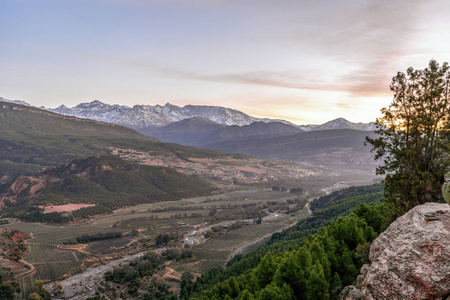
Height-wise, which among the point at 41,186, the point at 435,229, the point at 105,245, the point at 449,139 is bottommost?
the point at 105,245

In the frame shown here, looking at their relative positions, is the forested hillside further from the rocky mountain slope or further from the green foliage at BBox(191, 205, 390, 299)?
the rocky mountain slope

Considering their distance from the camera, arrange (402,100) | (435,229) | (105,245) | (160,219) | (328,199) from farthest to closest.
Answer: (328,199) < (160,219) < (105,245) < (402,100) < (435,229)

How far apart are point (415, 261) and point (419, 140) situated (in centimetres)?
1999

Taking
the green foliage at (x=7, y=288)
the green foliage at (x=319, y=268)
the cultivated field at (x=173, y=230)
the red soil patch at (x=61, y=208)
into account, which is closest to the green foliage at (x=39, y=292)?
the green foliage at (x=7, y=288)

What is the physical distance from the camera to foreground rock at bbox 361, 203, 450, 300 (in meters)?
12.7

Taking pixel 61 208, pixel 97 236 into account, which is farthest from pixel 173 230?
pixel 61 208

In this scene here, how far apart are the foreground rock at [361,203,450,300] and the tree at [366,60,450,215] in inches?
557

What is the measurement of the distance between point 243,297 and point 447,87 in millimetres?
28935

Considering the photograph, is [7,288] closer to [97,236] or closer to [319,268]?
[97,236]

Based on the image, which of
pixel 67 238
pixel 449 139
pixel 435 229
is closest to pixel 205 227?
pixel 67 238

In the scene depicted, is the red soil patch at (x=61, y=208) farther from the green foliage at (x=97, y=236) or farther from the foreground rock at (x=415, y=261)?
the foreground rock at (x=415, y=261)

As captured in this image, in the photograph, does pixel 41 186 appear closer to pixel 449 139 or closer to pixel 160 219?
pixel 160 219

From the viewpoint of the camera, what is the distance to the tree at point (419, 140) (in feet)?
90.6

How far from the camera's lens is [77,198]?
16938 centimetres
